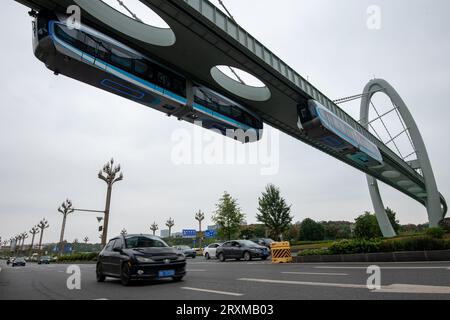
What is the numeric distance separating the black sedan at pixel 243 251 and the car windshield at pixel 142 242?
11.9 m

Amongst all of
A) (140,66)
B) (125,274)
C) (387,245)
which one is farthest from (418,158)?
(125,274)

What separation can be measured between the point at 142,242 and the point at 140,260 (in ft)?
3.87

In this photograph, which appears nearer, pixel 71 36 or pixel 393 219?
pixel 71 36

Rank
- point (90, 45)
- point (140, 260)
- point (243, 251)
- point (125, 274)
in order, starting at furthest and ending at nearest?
point (243, 251)
point (90, 45)
point (125, 274)
point (140, 260)

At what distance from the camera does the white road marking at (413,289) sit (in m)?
5.14

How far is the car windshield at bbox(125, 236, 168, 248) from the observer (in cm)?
865

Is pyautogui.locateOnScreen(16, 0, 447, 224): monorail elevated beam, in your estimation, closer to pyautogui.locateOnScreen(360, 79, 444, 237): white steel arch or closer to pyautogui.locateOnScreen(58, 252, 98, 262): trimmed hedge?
pyautogui.locateOnScreen(58, 252, 98, 262): trimmed hedge

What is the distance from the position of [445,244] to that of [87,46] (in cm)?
1763

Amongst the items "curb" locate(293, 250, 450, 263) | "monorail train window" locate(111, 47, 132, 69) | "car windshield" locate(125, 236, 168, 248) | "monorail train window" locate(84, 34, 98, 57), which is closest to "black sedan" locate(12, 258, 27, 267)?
"monorail train window" locate(111, 47, 132, 69)

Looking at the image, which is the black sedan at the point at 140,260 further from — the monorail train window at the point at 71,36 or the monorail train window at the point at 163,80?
the monorail train window at the point at 163,80

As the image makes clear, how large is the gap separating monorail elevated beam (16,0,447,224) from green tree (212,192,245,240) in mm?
22356

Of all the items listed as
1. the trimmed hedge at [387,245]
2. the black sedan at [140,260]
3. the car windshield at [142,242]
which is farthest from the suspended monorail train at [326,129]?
the black sedan at [140,260]

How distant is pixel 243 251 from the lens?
20203mm

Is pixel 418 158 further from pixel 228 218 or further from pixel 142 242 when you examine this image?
pixel 142 242
